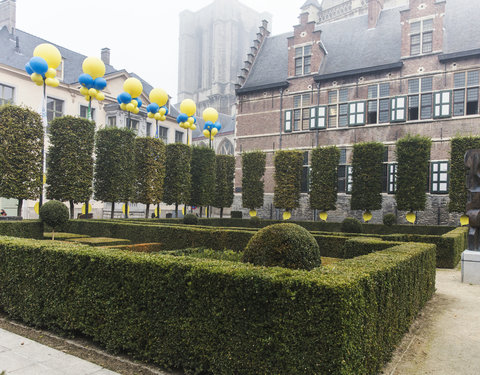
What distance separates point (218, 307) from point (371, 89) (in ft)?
81.3

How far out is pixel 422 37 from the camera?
2358 centimetres

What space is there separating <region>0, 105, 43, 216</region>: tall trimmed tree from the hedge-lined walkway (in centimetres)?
1596

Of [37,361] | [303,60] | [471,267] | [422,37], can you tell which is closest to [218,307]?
[37,361]

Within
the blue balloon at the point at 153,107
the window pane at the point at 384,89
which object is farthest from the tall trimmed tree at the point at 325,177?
the blue balloon at the point at 153,107

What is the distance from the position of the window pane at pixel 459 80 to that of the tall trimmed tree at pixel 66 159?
21609 millimetres

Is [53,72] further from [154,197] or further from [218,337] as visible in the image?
[218,337]

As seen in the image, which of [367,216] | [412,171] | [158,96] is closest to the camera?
[158,96]

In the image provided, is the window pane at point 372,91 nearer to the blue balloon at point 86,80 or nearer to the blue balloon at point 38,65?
the blue balloon at point 86,80

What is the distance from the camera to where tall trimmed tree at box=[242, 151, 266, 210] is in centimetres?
2639

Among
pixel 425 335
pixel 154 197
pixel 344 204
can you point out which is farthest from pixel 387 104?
pixel 425 335

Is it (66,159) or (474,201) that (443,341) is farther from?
(66,159)

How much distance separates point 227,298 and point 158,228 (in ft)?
33.6

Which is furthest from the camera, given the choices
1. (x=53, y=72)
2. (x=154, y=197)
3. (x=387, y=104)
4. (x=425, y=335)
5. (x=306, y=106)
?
(x=306, y=106)

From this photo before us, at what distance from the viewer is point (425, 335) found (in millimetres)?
5605
